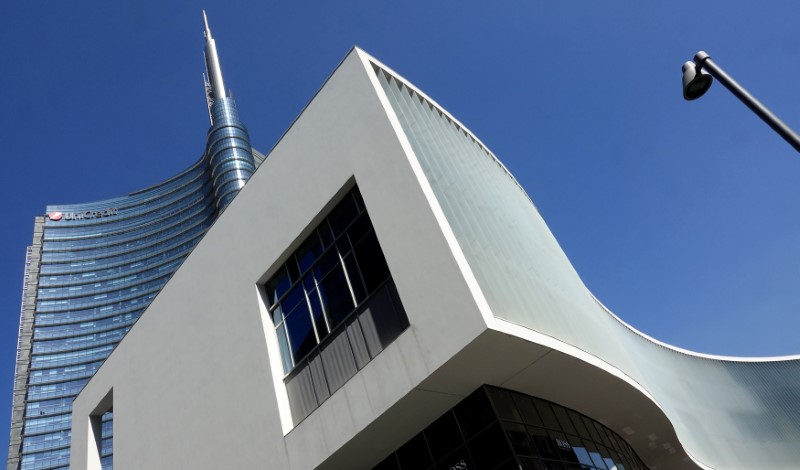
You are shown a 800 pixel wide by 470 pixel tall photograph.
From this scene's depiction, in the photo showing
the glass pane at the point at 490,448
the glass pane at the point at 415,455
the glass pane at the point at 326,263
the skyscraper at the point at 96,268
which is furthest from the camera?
the skyscraper at the point at 96,268

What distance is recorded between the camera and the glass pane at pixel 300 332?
48.0ft

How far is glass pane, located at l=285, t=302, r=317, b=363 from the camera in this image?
48.0ft

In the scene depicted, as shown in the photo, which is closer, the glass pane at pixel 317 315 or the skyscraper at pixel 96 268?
the glass pane at pixel 317 315

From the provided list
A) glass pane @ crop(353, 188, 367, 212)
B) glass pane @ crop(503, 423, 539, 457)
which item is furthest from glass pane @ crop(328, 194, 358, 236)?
glass pane @ crop(503, 423, 539, 457)

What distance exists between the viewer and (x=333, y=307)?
46.8ft

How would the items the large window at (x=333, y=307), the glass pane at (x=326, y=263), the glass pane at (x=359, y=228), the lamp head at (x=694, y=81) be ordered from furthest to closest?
the glass pane at (x=326, y=263) < the glass pane at (x=359, y=228) < the large window at (x=333, y=307) < the lamp head at (x=694, y=81)

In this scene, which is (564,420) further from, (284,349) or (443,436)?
(284,349)

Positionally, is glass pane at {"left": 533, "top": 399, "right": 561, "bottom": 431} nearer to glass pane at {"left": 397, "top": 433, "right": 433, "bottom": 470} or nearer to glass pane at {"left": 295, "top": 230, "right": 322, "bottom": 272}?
glass pane at {"left": 397, "top": 433, "right": 433, "bottom": 470}

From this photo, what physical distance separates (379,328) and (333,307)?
193 cm

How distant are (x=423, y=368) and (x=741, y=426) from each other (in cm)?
3239

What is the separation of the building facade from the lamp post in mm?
4685

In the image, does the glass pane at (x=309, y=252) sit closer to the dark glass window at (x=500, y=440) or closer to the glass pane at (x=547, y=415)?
the dark glass window at (x=500, y=440)

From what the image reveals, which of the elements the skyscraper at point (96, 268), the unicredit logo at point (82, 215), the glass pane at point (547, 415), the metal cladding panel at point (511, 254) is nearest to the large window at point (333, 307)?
the metal cladding panel at point (511, 254)

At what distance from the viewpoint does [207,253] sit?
745 inches
